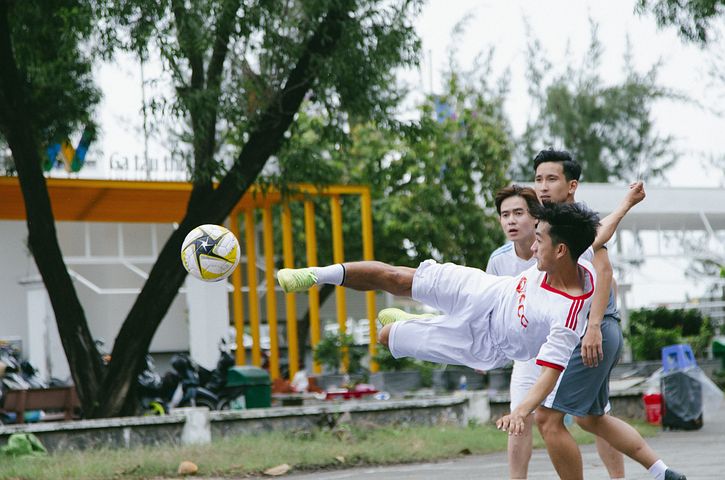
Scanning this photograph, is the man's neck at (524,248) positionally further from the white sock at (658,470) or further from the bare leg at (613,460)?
the white sock at (658,470)

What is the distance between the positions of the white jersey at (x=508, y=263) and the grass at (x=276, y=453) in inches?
146

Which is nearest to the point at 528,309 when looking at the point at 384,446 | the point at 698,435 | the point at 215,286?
the point at 384,446

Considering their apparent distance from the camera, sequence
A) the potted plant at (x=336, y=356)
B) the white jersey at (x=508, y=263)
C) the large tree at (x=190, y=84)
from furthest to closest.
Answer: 1. the potted plant at (x=336, y=356)
2. the large tree at (x=190, y=84)
3. the white jersey at (x=508, y=263)

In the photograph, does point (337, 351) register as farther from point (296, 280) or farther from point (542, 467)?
point (296, 280)

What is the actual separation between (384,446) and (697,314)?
57.4 feet

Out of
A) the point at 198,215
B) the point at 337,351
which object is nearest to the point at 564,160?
the point at 198,215

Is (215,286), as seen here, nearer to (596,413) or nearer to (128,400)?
(128,400)

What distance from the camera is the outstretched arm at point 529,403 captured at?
542 cm

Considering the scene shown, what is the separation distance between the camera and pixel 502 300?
6.34 metres

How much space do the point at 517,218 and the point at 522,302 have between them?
2.90 feet

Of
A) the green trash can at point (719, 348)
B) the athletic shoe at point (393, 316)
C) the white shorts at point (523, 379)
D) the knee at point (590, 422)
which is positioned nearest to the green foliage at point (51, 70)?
the athletic shoe at point (393, 316)

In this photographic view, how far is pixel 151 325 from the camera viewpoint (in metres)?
13.6

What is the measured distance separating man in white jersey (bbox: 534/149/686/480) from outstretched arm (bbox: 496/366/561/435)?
1.34 ft

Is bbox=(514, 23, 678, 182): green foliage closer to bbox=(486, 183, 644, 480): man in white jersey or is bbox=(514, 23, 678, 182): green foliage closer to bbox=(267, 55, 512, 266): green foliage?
bbox=(267, 55, 512, 266): green foliage
